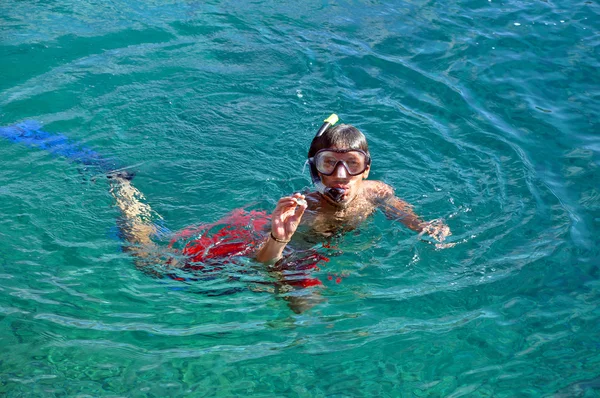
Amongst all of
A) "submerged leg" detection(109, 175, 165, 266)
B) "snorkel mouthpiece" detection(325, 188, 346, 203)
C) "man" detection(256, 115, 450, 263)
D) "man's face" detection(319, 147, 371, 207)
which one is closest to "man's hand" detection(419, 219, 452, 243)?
"man" detection(256, 115, 450, 263)

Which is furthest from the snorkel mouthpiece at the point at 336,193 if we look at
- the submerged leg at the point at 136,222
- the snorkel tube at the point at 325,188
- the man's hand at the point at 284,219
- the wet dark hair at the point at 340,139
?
the submerged leg at the point at 136,222

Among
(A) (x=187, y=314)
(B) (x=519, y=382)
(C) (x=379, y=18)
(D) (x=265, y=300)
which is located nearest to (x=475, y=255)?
(B) (x=519, y=382)

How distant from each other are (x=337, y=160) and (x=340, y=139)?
0.18 metres

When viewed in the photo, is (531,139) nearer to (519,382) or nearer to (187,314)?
(519,382)

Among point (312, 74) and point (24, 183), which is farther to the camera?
point (312, 74)

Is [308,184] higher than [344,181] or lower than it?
lower

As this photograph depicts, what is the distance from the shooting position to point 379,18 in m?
9.33

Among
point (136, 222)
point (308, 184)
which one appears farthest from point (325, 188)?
point (136, 222)

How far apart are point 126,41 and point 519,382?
5.97 meters

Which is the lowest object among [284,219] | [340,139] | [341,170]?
[284,219]

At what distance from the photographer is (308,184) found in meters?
6.16

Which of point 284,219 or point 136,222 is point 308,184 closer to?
point 136,222

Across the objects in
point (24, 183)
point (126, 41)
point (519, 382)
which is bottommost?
point (519, 382)

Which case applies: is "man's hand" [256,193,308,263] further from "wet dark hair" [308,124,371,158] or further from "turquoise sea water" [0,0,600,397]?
"wet dark hair" [308,124,371,158]
